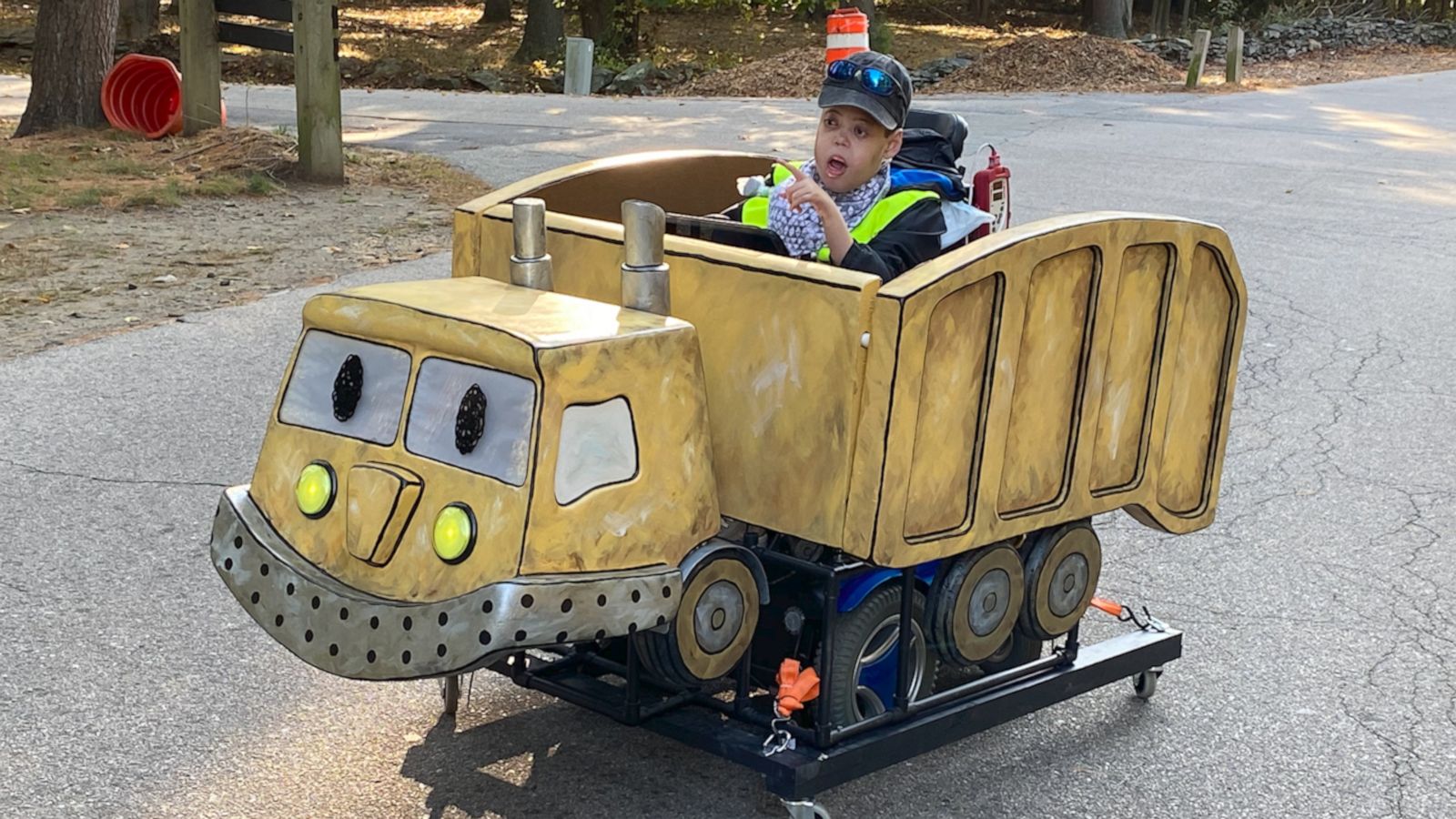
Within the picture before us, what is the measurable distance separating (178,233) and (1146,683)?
690 centimetres

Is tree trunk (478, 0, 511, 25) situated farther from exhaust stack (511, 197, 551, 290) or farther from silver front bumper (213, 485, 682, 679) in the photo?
silver front bumper (213, 485, 682, 679)

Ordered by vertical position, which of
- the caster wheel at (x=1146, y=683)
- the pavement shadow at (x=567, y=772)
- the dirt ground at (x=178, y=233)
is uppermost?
the dirt ground at (x=178, y=233)

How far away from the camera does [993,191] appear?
12.6 feet

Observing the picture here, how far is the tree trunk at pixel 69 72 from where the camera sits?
12.6 meters

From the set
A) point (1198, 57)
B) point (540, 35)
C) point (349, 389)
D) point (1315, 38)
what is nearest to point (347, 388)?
point (349, 389)

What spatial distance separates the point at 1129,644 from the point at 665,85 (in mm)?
19716

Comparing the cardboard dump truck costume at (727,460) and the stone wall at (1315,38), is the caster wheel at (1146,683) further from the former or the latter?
the stone wall at (1315,38)

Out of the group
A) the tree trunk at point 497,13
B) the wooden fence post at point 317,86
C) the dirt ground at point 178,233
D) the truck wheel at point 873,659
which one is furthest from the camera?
the tree trunk at point 497,13

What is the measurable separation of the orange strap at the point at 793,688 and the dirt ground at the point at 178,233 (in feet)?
15.4

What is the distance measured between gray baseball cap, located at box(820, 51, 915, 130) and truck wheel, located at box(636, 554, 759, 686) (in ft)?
3.34

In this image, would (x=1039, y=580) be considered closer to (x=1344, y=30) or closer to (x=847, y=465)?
(x=847, y=465)

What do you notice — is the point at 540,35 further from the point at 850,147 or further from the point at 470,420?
the point at 470,420

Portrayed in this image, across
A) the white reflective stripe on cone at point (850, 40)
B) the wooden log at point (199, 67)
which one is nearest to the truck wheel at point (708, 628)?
the white reflective stripe on cone at point (850, 40)

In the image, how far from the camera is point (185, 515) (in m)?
4.76
